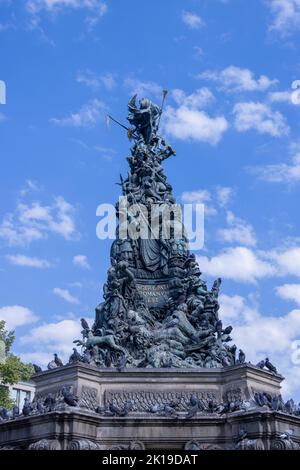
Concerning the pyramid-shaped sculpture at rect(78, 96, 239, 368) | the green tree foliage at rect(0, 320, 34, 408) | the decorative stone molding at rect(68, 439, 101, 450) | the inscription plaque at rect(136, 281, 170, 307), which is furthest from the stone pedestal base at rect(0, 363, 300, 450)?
the green tree foliage at rect(0, 320, 34, 408)

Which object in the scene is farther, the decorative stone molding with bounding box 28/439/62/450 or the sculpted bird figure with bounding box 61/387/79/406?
the sculpted bird figure with bounding box 61/387/79/406

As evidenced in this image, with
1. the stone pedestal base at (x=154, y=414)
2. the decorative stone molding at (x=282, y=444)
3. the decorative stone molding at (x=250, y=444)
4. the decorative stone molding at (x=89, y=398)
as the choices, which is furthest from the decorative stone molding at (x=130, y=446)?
the decorative stone molding at (x=282, y=444)

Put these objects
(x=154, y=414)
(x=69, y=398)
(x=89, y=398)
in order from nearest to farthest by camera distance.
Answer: (x=69, y=398)
(x=154, y=414)
(x=89, y=398)

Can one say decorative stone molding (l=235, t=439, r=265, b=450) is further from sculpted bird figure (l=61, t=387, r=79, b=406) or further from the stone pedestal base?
sculpted bird figure (l=61, t=387, r=79, b=406)

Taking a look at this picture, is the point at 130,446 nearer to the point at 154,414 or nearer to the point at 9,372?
the point at 154,414

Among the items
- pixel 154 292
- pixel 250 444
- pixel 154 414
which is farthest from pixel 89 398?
pixel 154 292

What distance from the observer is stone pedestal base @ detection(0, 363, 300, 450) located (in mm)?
26156

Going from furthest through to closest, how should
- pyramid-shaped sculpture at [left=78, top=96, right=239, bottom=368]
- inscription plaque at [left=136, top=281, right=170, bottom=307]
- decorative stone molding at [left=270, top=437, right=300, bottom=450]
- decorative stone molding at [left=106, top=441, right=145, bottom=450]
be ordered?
inscription plaque at [left=136, top=281, right=170, bottom=307] < pyramid-shaped sculpture at [left=78, top=96, right=239, bottom=368] < decorative stone molding at [left=106, top=441, right=145, bottom=450] < decorative stone molding at [left=270, top=437, right=300, bottom=450]

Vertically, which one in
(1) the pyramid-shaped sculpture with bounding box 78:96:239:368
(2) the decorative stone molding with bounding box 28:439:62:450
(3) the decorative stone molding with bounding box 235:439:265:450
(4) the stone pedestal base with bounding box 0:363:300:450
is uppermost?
(1) the pyramid-shaped sculpture with bounding box 78:96:239:368

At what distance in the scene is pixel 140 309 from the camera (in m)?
35.3

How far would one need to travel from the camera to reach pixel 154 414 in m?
27.5

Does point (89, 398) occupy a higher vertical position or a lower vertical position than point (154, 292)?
lower

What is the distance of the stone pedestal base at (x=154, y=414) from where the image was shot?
2616 centimetres
